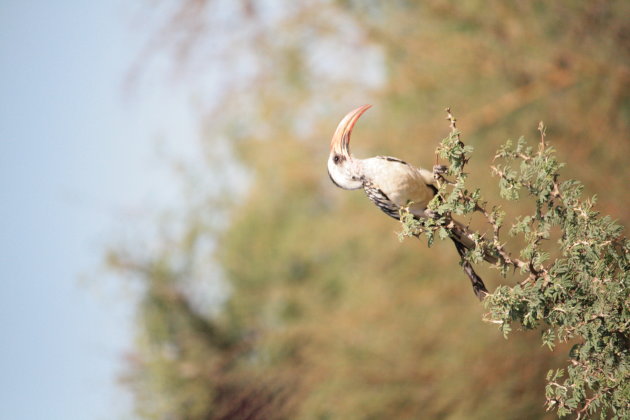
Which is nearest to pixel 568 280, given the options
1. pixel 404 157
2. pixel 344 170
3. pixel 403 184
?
pixel 403 184

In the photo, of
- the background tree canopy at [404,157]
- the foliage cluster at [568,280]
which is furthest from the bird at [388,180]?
the background tree canopy at [404,157]

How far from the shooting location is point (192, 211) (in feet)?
18.6

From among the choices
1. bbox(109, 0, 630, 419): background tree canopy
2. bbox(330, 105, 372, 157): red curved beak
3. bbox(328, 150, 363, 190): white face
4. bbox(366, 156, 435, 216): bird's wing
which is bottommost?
bbox(366, 156, 435, 216): bird's wing

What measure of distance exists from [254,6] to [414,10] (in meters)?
0.97

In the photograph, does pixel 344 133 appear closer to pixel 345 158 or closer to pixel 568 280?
pixel 345 158

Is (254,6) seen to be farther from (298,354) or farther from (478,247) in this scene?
(478,247)

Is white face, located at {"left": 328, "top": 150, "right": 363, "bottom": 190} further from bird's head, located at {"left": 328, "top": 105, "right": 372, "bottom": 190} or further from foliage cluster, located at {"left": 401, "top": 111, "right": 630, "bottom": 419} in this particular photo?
foliage cluster, located at {"left": 401, "top": 111, "right": 630, "bottom": 419}

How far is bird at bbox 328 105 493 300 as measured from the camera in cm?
121

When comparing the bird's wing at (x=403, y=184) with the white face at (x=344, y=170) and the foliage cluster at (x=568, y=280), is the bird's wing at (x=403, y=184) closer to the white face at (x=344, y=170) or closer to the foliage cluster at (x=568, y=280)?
the white face at (x=344, y=170)

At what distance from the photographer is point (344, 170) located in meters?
1.31

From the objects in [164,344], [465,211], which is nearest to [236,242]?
[164,344]

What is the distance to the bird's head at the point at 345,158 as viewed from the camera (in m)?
1.29

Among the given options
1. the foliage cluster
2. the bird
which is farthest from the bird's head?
the foliage cluster

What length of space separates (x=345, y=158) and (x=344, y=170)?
23mm
